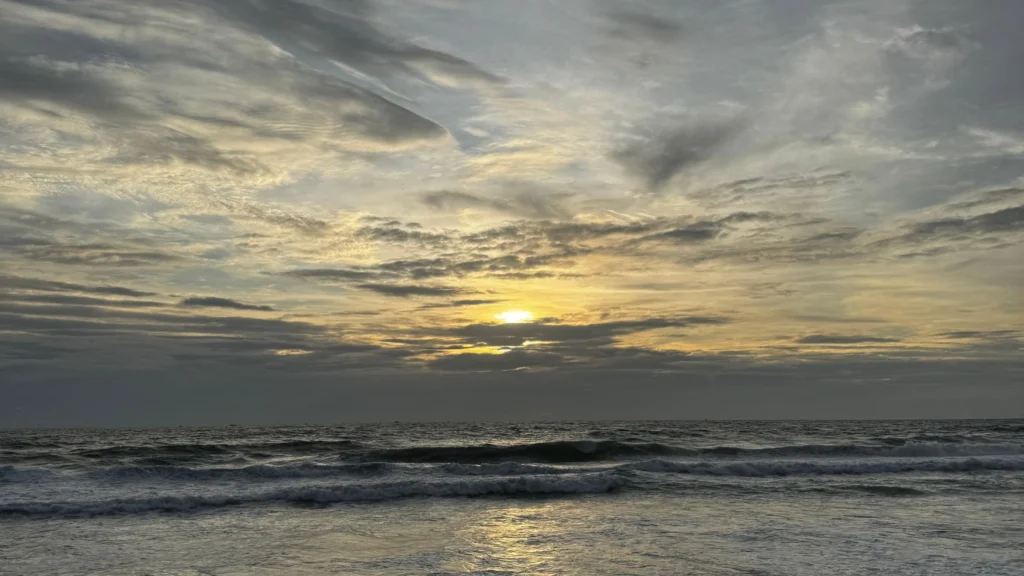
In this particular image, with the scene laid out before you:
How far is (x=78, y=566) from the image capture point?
1252 centimetres

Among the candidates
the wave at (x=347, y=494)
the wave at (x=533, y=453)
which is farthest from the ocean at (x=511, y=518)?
the wave at (x=533, y=453)

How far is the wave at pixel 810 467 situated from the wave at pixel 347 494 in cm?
531

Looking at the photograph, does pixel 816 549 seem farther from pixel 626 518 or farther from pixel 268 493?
pixel 268 493

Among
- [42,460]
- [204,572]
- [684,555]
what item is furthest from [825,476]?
[42,460]

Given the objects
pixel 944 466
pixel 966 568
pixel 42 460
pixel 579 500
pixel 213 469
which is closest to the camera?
pixel 966 568

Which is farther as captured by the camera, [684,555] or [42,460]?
[42,460]

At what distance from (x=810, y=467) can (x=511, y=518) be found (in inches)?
710

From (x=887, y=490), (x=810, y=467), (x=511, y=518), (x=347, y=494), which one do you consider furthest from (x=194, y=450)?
(x=887, y=490)

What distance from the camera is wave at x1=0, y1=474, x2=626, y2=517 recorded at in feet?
62.7

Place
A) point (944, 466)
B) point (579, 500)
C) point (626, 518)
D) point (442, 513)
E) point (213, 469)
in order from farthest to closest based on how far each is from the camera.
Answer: point (944, 466), point (213, 469), point (579, 500), point (442, 513), point (626, 518)

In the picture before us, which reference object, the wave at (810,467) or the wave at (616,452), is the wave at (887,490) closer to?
the wave at (810,467)

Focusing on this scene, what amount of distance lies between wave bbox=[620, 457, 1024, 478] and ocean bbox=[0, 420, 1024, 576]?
125mm

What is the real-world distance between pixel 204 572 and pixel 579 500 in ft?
39.9

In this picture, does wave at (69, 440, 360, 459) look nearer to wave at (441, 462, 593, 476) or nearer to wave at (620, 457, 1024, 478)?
wave at (441, 462, 593, 476)
